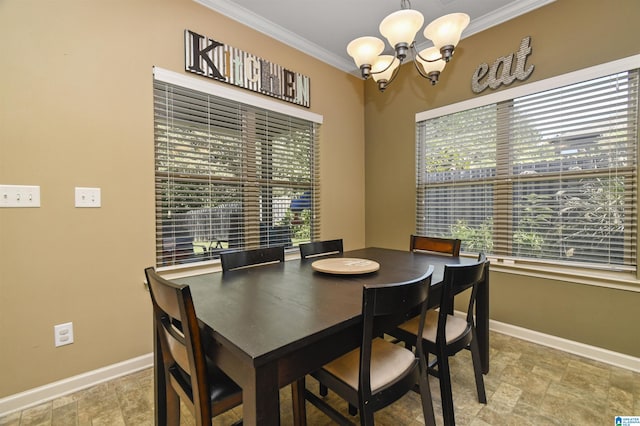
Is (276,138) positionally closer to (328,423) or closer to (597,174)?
(328,423)

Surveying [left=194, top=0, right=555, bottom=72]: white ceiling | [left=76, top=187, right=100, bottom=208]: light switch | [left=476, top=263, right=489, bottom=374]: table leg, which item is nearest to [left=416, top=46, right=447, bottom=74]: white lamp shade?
[left=194, top=0, right=555, bottom=72]: white ceiling

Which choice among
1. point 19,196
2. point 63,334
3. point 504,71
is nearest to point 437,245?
point 504,71

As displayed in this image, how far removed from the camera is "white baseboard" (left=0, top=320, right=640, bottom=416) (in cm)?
159

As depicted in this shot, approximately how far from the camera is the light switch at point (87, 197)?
1754 mm

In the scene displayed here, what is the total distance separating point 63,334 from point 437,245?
2.61 m

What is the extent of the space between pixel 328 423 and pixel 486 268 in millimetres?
1327

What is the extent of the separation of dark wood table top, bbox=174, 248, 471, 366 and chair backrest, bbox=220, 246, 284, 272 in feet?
0.29

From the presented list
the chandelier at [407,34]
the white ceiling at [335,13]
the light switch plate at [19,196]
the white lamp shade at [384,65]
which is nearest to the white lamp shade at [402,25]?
the chandelier at [407,34]

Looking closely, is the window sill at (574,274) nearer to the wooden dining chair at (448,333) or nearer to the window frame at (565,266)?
the window frame at (565,266)

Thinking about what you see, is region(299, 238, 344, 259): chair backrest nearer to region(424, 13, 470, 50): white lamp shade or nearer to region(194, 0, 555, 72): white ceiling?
region(424, 13, 470, 50): white lamp shade

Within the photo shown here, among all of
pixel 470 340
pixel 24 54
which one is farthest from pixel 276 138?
pixel 470 340

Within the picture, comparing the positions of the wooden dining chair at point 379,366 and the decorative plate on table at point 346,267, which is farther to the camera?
the decorative plate on table at point 346,267

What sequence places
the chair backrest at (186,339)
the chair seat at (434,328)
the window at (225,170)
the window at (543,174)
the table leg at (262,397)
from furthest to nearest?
the window at (225,170), the window at (543,174), the chair seat at (434,328), the chair backrest at (186,339), the table leg at (262,397)

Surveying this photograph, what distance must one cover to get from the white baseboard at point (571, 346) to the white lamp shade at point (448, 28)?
234 centimetres
